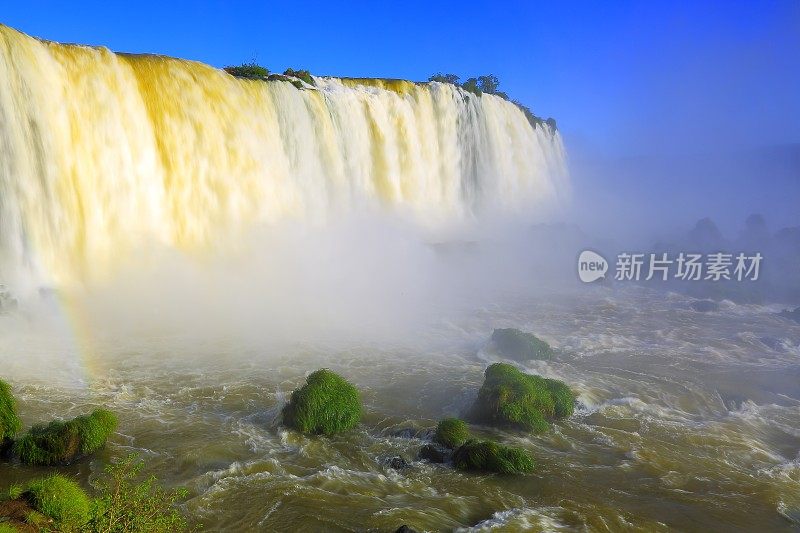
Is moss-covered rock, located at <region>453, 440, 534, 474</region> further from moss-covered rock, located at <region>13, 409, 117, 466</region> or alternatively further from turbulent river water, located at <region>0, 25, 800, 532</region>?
moss-covered rock, located at <region>13, 409, 117, 466</region>

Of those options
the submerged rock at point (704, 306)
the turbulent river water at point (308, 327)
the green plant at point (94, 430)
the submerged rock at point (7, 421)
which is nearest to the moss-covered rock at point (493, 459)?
the turbulent river water at point (308, 327)

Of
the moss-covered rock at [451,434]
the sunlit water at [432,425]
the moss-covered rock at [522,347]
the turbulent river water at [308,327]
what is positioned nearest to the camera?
the sunlit water at [432,425]

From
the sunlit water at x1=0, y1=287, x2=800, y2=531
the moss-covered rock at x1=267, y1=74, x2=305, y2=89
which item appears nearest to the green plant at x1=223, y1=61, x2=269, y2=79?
the moss-covered rock at x1=267, y1=74, x2=305, y2=89

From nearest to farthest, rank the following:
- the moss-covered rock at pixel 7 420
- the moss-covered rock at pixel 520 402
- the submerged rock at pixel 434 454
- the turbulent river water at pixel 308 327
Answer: the turbulent river water at pixel 308 327, the moss-covered rock at pixel 7 420, the submerged rock at pixel 434 454, the moss-covered rock at pixel 520 402

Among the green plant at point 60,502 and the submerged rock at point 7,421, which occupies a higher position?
the green plant at point 60,502

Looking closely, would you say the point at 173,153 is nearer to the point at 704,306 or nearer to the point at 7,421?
the point at 7,421

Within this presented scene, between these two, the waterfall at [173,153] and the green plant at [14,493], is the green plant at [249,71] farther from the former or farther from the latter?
the green plant at [14,493]
